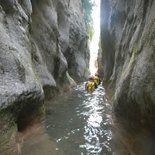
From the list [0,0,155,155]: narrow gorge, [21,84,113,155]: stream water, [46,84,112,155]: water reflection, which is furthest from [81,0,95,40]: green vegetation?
Result: [21,84,113,155]: stream water

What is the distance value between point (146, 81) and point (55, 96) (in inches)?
330

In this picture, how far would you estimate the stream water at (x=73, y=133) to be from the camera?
579cm

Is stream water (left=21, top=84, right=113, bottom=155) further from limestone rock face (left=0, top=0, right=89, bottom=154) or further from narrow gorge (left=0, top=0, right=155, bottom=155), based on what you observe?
limestone rock face (left=0, top=0, right=89, bottom=154)

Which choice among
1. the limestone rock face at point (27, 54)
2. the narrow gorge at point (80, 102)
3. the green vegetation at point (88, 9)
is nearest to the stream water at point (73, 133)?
the narrow gorge at point (80, 102)

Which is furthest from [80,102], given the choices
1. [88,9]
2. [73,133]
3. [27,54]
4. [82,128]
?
[88,9]

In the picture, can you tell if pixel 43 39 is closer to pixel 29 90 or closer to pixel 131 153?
pixel 29 90

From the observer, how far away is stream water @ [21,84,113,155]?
579 cm

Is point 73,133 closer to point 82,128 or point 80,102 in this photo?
point 82,128

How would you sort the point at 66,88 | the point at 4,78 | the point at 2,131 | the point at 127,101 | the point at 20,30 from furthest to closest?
the point at 66,88, the point at 20,30, the point at 127,101, the point at 4,78, the point at 2,131

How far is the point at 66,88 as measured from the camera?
15.9m

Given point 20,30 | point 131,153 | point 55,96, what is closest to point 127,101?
point 131,153

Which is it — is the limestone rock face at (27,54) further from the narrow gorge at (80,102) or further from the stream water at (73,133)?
the stream water at (73,133)

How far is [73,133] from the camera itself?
7113 millimetres

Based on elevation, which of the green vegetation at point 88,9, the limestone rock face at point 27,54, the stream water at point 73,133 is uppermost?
the green vegetation at point 88,9
